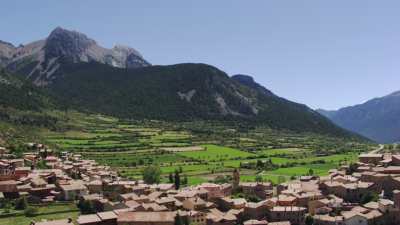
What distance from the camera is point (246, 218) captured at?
58094mm

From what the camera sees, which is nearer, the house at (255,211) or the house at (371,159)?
the house at (255,211)

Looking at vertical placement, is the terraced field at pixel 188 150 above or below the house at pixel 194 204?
above

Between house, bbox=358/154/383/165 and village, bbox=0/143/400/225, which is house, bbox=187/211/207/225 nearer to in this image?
village, bbox=0/143/400/225

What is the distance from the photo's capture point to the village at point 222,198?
55.6 meters

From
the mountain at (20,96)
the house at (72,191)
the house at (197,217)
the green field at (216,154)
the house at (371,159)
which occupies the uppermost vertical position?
the mountain at (20,96)

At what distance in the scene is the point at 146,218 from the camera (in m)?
53.2

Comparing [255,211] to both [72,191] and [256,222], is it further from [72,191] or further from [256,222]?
[72,191]

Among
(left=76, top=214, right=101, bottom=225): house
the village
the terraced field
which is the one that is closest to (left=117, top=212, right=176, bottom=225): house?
the village

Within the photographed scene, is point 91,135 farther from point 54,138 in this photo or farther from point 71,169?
point 71,169

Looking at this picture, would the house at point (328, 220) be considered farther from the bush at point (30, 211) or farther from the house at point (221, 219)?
the bush at point (30, 211)

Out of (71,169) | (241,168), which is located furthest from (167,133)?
(71,169)

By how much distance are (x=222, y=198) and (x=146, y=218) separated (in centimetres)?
1474

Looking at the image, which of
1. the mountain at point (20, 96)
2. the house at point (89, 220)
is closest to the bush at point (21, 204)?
the house at point (89, 220)

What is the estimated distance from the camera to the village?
55.6 m
